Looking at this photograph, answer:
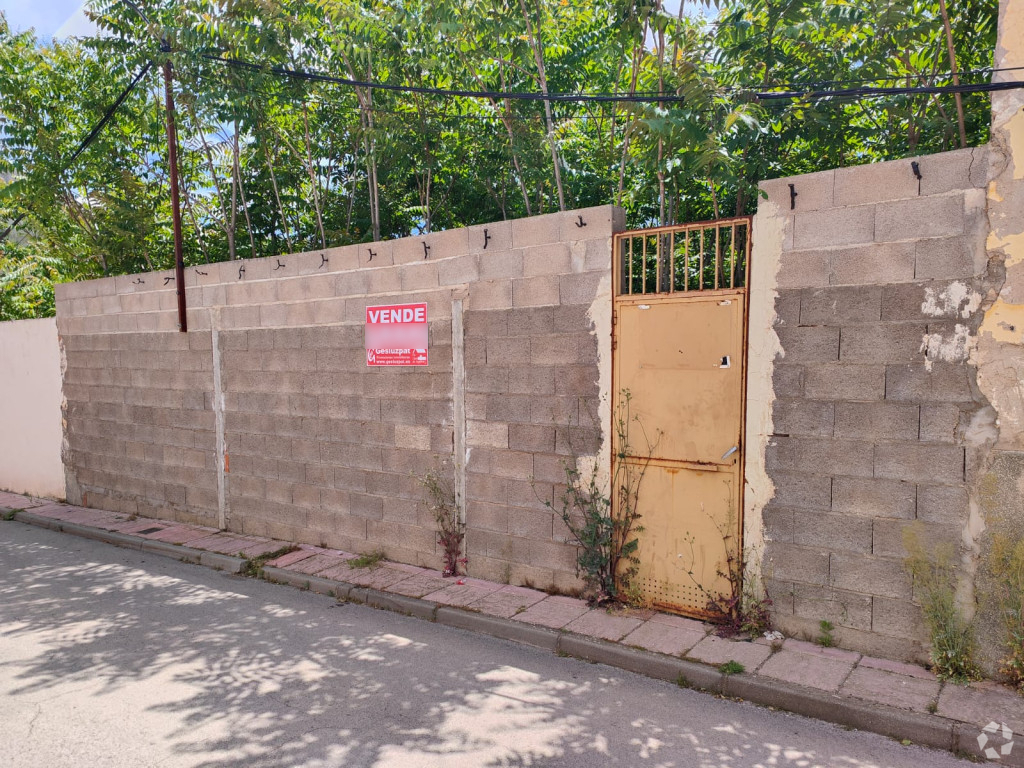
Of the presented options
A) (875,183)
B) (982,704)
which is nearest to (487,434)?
(875,183)

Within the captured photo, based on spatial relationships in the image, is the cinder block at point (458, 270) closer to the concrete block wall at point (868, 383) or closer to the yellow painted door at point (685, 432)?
the yellow painted door at point (685, 432)

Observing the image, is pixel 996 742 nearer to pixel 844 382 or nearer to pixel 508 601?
pixel 844 382

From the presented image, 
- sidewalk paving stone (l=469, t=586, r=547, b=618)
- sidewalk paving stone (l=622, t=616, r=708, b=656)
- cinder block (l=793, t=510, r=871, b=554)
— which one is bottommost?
sidewalk paving stone (l=469, t=586, r=547, b=618)

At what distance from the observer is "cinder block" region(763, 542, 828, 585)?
4.86 m

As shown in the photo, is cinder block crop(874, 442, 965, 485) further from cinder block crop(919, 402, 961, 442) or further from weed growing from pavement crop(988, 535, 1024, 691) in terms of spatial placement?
weed growing from pavement crop(988, 535, 1024, 691)

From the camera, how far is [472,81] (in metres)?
8.19

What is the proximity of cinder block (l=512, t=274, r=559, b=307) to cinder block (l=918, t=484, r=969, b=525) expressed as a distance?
3104 millimetres

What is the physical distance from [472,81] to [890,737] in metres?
7.42

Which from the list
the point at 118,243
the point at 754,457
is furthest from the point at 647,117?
the point at 118,243

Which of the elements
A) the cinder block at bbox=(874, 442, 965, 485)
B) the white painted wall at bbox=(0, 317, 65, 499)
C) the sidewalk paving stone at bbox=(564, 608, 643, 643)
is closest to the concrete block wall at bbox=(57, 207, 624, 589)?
the sidewalk paving stone at bbox=(564, 608, 643, 643)

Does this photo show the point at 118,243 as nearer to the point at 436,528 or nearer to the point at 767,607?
the point at 436,528

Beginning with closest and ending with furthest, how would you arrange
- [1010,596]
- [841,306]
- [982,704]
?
1. [982,704]
2. [1010,596]
3. [841,306]

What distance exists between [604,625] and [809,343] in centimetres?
261

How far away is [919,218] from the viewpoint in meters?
4.42
